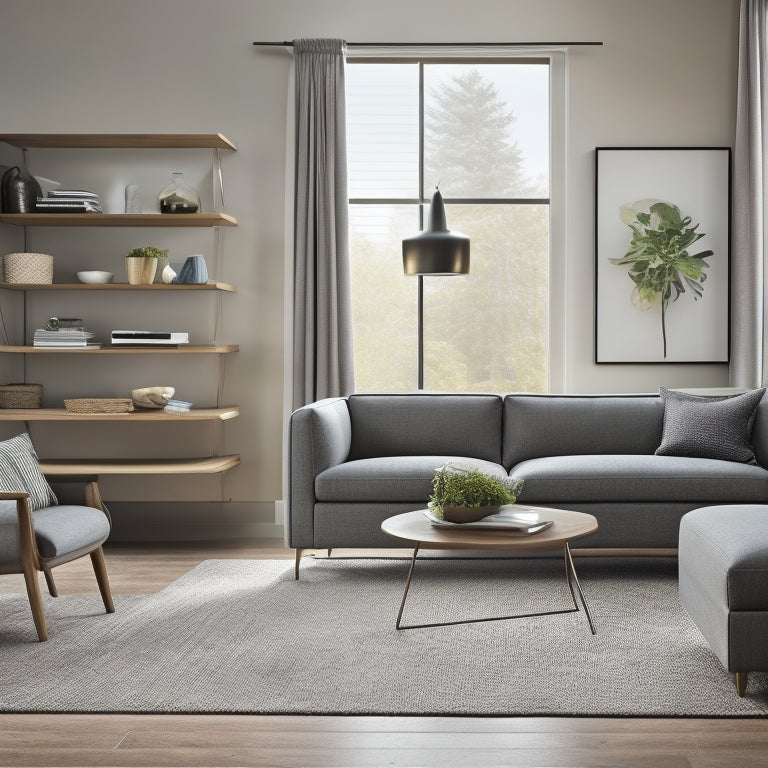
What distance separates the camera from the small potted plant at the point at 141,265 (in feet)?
16.7

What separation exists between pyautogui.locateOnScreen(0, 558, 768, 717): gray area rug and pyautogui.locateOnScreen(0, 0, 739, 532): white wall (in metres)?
1.51

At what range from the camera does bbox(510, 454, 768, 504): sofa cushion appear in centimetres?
411

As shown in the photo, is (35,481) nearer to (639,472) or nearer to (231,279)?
(231,279)

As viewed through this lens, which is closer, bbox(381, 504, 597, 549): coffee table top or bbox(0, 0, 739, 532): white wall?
bbox(381, 504, 597, 549): coffee table top

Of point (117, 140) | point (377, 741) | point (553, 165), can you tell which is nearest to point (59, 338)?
point (117, 140)

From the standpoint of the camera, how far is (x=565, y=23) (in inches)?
211

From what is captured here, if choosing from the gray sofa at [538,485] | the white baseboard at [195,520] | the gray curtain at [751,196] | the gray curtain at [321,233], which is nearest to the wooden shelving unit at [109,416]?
the gray curtain at [321,233]

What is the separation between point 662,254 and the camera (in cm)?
536

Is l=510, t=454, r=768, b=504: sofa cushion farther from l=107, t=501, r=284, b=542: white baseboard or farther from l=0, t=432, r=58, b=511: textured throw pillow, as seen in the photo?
l=0, t=432, r=58, b=511: textured throw pillow

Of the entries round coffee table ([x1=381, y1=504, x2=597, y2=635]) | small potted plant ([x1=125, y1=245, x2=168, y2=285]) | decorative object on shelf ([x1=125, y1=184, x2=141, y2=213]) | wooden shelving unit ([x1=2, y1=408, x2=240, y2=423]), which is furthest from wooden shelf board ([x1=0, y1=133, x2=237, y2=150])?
round coffee table ([x1=381, y1=504, x2=597, y2=635])

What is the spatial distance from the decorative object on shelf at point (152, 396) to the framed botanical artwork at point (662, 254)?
2501 mm

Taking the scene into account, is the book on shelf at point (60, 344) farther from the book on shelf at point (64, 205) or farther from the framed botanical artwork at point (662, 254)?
the framed botanical artwork at point (662, 254)

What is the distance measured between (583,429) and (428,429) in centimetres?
80

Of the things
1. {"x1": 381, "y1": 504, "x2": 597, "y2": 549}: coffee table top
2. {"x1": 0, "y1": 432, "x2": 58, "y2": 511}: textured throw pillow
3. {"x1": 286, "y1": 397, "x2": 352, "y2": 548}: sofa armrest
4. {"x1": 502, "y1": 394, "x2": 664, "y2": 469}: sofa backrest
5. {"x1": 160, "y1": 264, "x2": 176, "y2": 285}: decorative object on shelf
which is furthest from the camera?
{"x1": 160, "y1": 264, "x2": 176, "y2": 285}: decorative object on shelf
